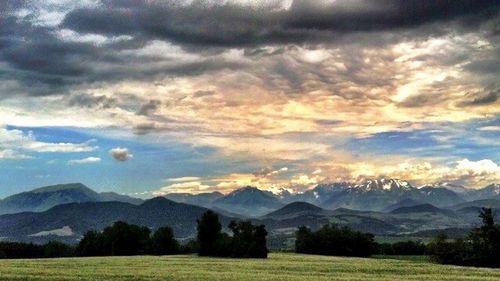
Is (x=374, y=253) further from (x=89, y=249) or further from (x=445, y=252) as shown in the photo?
(x=89, y=249)

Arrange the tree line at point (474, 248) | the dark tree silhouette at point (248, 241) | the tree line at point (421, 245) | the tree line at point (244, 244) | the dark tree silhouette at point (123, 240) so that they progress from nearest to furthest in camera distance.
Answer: the tree line at point (474, 248)
the tree line at point (421, 245)
the dark tree silhouette at point (248, 241)
the tree line at point (244, 244)
the dark tree silhouette at point (123, 240)

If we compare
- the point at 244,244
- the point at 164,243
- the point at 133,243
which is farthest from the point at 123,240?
the point at 244,244

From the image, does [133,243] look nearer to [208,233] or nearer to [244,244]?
[208,233]

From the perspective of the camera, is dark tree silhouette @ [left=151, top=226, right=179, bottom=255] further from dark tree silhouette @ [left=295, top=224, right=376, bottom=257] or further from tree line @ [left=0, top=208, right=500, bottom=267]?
dark tree silhouette @ [left=295, top=224, right=376, bottom=257]

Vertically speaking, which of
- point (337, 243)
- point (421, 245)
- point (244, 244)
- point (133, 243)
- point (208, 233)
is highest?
point (208, 233)

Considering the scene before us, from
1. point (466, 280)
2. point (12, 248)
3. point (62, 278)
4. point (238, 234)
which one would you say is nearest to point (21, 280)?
point (62, 278)

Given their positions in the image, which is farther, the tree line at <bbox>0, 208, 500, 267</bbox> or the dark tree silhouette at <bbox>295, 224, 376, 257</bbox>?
the dark tree silhouette at <bbox>295, 224, 376, 257</bbox>

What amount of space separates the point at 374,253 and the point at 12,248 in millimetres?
105533

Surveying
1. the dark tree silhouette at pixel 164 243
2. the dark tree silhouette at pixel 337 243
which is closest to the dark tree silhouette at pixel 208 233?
the dark tree silhouette at pixel 164 243

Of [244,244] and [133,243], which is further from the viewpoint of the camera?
[133,243]

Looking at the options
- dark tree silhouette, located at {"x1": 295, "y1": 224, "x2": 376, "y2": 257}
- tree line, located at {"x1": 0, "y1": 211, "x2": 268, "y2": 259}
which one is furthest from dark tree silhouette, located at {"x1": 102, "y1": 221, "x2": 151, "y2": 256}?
dark tree silhouette, located at {"x1": 295, "y1": 224, "x2": 376, "y2": 257}

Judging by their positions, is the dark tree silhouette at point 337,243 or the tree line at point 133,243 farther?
the dark tree silhouette at point 337,243

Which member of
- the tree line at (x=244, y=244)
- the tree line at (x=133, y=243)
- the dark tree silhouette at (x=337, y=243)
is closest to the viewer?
the tree line at (x=244, y=244)

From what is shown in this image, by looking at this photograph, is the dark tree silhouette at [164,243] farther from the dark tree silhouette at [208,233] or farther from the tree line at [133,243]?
the dark tree silhouette at [208,233]
